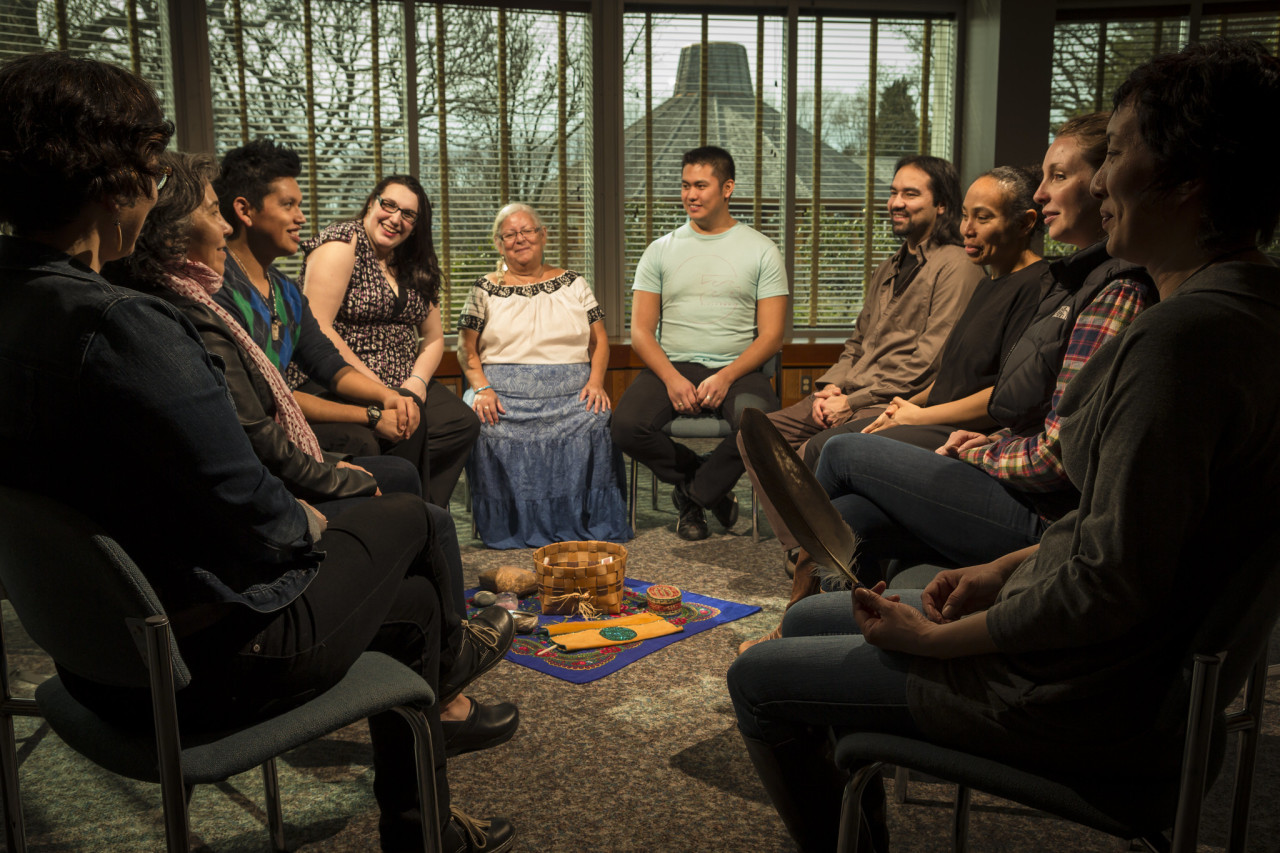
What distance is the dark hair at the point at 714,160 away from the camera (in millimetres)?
3953

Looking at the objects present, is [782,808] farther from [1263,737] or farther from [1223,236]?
[1263,737]

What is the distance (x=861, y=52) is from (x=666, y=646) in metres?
4.14

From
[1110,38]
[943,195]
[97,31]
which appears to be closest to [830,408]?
[943,195]

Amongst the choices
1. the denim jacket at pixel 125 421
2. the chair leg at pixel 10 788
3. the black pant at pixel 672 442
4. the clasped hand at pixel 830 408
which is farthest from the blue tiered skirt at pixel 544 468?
the denim jacket at pixel 125 421

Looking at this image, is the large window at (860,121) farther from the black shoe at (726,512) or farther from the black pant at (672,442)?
the black shoe at (726,512)

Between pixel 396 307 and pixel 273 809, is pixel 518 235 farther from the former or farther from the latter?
pixel 273 809

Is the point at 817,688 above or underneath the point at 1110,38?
underneath

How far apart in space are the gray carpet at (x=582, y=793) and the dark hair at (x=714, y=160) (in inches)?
89.4

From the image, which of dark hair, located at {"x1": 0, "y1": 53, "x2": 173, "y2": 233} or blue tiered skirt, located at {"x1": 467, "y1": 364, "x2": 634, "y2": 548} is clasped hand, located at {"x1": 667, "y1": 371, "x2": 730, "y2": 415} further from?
dark hair, located at {"x1": 0, "y1": 53, "x2": 173, "y2": 233}

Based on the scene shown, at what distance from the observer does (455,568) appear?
204 cm

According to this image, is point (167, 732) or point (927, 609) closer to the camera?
point (167, 732)

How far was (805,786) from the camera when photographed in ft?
4.20

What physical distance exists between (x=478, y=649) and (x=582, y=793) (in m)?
0.34

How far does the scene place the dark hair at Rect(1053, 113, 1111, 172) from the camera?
1.91 m
